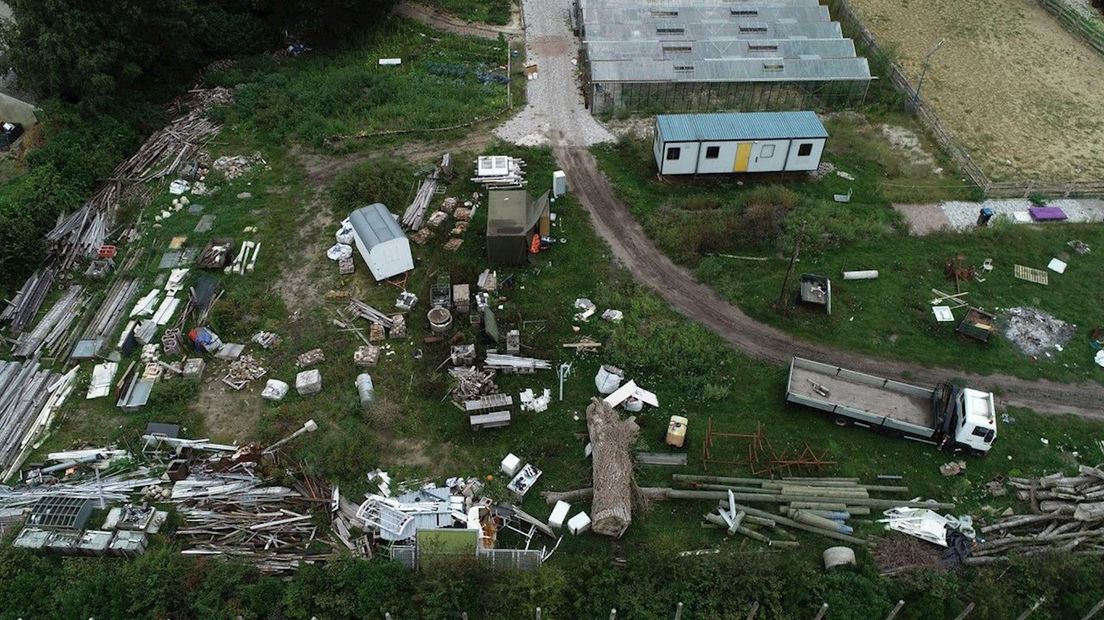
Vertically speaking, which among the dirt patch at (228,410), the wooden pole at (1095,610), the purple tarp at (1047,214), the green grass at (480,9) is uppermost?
the green grass at (480,9)

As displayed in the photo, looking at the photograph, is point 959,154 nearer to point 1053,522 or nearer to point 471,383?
point 1053,522

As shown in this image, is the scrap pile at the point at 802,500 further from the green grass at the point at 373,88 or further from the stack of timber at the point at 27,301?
the stack of timber at the point at 27,301

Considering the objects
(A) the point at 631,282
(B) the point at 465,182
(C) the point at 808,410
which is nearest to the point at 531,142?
(B) the point at 465,182

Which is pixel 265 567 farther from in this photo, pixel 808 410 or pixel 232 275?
pixel 808 410

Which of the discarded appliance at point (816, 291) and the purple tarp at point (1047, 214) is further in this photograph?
the purple tarp at point (1047, 214)

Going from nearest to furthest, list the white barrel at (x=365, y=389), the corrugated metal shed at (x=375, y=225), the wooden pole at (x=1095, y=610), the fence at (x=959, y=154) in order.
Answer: the wooden pole at (x=1095, y=610) → the white barrel at (x=365, y=389) → the corrugated metal shed at (x=375, y=225) → the fence at (x=959, y=154)

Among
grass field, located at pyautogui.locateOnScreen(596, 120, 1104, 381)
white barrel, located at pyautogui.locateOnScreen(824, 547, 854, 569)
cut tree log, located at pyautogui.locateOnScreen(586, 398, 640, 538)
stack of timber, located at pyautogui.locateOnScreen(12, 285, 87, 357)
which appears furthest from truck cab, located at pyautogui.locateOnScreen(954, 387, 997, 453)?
stack of timber, located at pyautogui.locateOnScreen(12, 285, 87, 357)

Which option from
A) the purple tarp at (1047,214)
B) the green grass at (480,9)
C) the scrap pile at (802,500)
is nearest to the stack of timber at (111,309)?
the scrap pile at (802,500)
